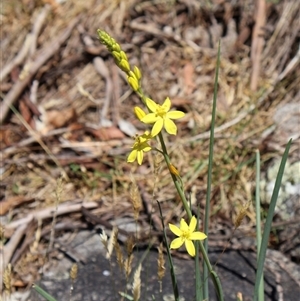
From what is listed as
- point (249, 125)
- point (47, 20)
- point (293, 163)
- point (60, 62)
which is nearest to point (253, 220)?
point (293, 163)

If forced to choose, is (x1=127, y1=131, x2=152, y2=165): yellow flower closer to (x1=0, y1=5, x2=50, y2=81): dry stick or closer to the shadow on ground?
the shadow on ground

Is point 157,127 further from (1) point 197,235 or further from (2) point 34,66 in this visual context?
(2) point 34,66

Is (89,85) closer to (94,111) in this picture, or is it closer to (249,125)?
(94,111)

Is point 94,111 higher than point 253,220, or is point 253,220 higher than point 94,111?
point 94,111

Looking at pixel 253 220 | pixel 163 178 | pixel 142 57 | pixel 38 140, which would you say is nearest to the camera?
pixel 253 220

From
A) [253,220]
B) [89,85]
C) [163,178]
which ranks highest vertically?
[89,85]

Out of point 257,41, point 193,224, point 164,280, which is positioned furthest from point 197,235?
point 257,41

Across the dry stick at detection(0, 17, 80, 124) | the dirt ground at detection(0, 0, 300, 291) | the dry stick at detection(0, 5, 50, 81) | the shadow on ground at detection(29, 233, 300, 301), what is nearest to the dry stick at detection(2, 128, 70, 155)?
the dirt ground at detection(0, 0, 300, 291)
